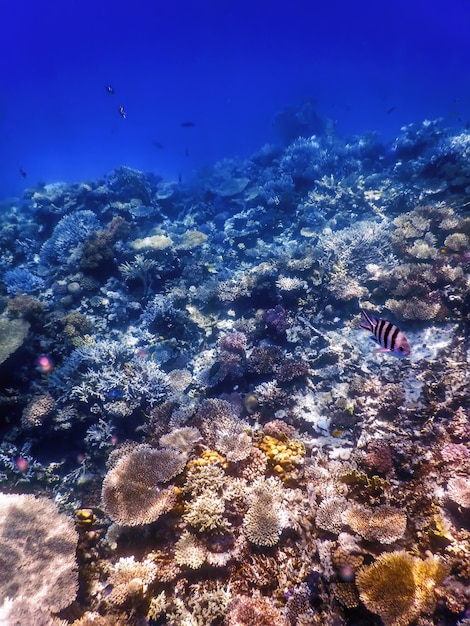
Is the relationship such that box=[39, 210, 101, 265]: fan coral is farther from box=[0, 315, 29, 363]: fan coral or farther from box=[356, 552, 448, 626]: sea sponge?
box=[356, 552, 448, 626]: sea sponge

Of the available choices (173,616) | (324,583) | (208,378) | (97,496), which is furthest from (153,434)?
(324,583)

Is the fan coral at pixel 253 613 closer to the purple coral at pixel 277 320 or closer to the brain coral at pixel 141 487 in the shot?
the brain coral at pixel 141 487

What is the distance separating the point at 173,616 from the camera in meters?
3.30

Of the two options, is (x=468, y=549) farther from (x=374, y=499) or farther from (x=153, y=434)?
(x=153, y=434)

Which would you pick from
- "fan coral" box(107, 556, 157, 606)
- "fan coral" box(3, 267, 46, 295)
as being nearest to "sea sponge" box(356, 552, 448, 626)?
"fan coral" box(107, 556, 157, 606)

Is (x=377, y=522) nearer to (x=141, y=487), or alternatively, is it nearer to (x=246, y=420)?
(x=141, y=487)

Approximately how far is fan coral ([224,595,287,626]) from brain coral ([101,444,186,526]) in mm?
1129

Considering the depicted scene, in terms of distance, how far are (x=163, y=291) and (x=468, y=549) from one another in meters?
8.19

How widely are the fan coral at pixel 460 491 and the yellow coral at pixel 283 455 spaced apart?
1.69 meters

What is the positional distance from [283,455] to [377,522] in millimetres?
1338

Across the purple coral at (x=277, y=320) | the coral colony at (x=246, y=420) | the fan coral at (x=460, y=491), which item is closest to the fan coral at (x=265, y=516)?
the coral colony at (x=246, y=420)

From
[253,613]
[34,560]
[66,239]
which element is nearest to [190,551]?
[253,613]

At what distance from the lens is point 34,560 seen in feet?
12.3

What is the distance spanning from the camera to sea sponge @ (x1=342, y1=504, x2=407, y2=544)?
3238 mm
